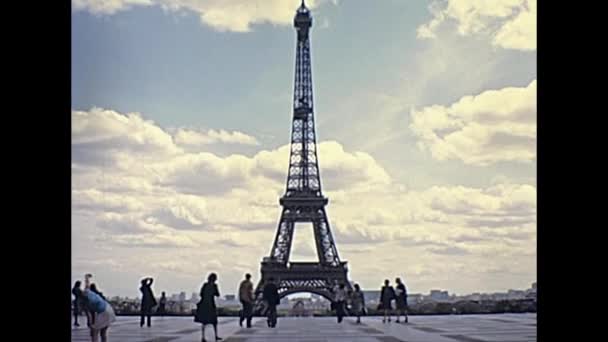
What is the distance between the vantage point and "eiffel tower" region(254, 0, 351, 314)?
99.9 feet

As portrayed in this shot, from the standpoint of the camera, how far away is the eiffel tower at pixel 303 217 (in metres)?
30.5

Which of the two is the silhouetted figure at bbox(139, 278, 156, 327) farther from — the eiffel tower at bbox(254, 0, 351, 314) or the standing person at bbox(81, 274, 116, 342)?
the eiffel tower at bbox(254, 0, 351, 314)

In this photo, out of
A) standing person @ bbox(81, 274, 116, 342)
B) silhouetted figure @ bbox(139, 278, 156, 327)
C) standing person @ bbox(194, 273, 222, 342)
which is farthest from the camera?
silhouetted figure @ bbox(139, 278, 156, 327)

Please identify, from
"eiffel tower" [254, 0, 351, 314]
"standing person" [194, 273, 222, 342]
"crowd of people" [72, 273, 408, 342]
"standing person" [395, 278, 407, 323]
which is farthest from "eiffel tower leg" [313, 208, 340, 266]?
"standing person" [194, 273, 222, 342]

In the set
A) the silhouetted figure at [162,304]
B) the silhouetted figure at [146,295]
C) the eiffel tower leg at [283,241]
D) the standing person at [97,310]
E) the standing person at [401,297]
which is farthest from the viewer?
the eiffel tower leg at [283,241]

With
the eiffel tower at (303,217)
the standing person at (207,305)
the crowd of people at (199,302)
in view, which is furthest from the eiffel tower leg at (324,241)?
the standing person at (207,305)

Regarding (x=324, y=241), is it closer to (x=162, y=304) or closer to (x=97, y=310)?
(x=162, y=304)

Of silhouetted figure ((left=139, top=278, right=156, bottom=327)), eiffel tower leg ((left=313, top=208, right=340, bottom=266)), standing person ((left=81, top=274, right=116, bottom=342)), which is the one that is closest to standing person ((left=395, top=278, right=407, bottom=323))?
silhouetted figure ((left=139, top=278, right=156, bottom=327))

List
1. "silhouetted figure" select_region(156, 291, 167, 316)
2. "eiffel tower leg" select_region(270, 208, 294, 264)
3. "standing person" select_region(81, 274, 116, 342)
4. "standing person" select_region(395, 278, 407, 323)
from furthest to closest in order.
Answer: "eiffel tower leg" select_region(270, 208, 294, 264) → "silhouetted figure" select_region(156, 291, 167, 316) → "standing person" select_region(395, 278, 407, 323) → "standing person" select_region(81, 274, 116, 342)

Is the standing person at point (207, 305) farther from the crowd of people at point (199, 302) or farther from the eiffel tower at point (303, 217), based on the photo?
the eiffel tower at point (303, 217)

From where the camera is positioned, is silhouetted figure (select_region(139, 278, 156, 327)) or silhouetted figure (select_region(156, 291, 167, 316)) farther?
silhouetted figure (select_region(156, 291, 167, 316))
